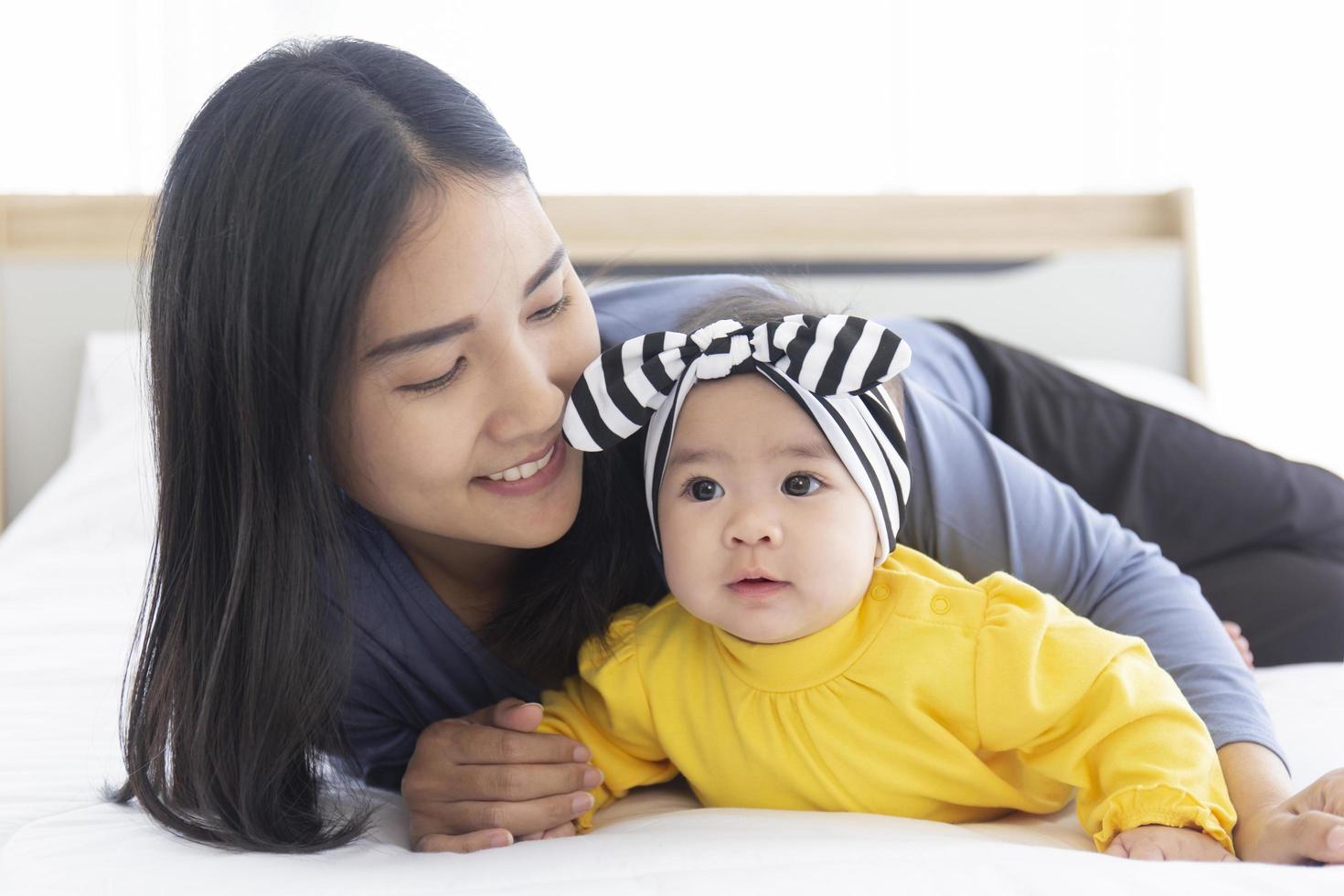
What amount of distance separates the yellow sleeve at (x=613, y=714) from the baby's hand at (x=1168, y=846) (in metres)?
0.41

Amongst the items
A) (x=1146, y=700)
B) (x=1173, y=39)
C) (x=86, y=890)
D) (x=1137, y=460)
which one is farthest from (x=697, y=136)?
(x=86, y=890)

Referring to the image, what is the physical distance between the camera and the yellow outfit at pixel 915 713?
948mm

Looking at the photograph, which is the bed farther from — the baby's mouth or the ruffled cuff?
the baby's mouth

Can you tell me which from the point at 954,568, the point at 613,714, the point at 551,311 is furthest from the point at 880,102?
the point at 613,714

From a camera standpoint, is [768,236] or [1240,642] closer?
[1240,642]

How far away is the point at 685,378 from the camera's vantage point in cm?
103

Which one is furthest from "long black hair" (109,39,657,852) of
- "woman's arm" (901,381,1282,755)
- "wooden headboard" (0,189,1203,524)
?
"wooden headboard" (0,189,1203,524)

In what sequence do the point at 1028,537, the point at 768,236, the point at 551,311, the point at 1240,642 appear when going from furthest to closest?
the point at 768,236 → the point at 1240,642 → the point at 1028,537 → the point at 551,311

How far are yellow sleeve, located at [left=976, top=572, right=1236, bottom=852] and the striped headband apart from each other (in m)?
0.14

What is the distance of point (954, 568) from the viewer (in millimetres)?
1222

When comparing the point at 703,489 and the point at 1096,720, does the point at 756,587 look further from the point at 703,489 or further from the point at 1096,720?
the point at 1096,720

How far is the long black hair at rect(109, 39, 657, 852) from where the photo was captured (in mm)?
976

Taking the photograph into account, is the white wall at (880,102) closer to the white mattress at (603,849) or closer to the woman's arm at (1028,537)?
the white mattress at (603,849)

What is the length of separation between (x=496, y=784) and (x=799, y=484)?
0.36 meters
